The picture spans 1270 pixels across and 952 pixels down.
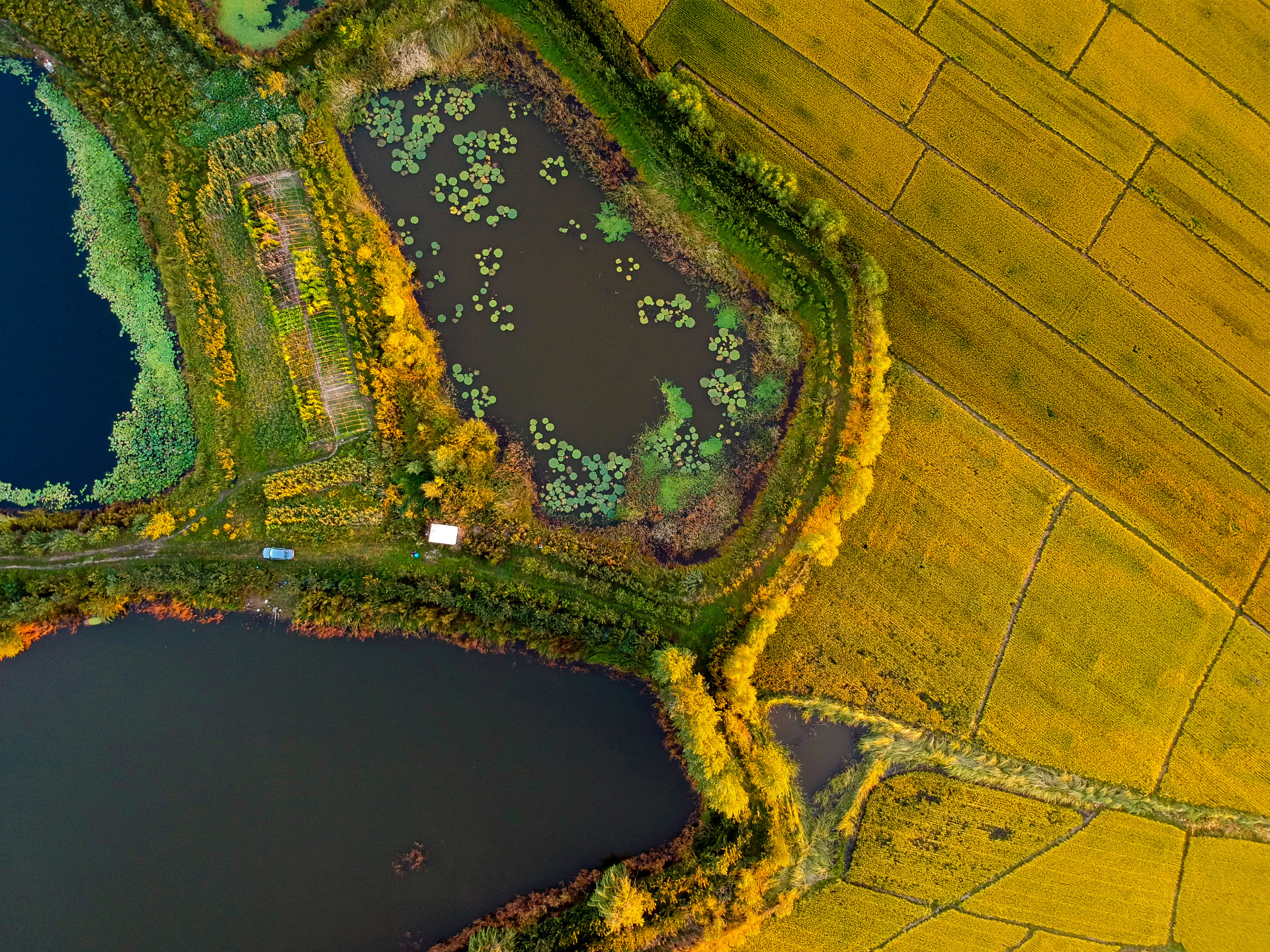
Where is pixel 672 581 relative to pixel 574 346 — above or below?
below

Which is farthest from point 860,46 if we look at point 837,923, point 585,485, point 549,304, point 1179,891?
point 1179,891

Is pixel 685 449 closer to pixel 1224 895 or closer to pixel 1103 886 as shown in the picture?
pixel 1103 886

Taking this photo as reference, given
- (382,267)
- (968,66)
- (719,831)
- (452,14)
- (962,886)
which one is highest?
(968,66)

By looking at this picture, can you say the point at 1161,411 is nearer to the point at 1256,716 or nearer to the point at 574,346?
the point at 1256,716

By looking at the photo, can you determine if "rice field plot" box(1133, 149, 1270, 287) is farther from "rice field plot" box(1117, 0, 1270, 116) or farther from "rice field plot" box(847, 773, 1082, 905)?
"rice field plot" box(847, 773, 1082, 905)

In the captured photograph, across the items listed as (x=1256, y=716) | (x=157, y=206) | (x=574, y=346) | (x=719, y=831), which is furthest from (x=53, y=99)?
(x=1256, y=716)

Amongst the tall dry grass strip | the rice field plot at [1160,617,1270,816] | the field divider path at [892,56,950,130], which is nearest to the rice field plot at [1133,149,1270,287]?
the field divider path at [892,56,950,130]

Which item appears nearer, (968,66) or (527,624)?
(527,624)
